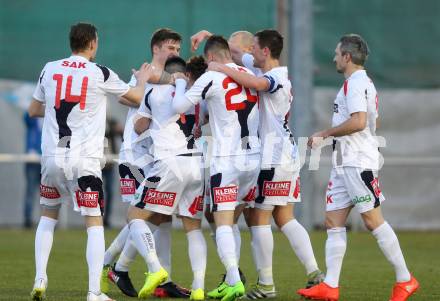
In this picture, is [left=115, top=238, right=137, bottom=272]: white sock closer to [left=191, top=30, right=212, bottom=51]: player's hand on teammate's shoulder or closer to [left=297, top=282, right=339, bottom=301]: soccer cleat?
[left=297, top=282, right=339, bottom=301]: soccer cleat

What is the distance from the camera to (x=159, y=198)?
9422mm

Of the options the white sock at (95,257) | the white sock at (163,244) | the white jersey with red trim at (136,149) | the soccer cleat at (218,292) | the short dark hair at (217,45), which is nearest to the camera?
the white sock at (95,257)

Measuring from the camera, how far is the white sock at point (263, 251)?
957cm

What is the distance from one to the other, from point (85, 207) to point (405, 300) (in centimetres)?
265

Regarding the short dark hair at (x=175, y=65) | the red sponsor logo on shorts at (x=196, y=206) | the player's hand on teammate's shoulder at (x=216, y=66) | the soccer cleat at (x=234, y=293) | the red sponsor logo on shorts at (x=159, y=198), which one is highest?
the short dark hair at (x=175, y=65)

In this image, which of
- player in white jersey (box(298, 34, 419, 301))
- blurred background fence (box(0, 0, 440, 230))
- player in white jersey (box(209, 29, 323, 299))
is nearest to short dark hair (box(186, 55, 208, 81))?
player in white jersey (box(209, 29, 323, 299))

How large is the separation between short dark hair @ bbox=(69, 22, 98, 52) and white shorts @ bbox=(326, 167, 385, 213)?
7.50 ft

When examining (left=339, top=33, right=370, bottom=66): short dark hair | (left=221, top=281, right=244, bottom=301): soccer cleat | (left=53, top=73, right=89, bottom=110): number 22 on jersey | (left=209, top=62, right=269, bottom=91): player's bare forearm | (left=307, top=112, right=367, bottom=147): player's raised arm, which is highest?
(left=339, top=33, right=370, bottom=66): short dark hair

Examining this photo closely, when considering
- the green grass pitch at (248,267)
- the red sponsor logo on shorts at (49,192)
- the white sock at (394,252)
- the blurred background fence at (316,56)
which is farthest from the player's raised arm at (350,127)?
the blurred background fence at (316,56)

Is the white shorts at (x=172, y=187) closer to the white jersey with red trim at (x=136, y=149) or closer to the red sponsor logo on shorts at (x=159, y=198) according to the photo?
the red sponsor logo on shorts at (x=159, y=198)

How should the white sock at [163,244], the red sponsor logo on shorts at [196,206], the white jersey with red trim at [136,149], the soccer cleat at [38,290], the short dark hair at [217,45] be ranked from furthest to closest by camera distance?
1. the white jersey with red trim at [136,149]
2. the white sock at [163,244]
3. the red sponsor logo on shorts at [196,206]
4. the short dark hair at [217,45]
5. the soccer cleat at [38,290]

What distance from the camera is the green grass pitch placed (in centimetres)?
988

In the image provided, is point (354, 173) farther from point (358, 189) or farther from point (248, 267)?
point (248, 267)

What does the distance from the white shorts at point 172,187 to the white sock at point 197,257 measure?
0.17 m
